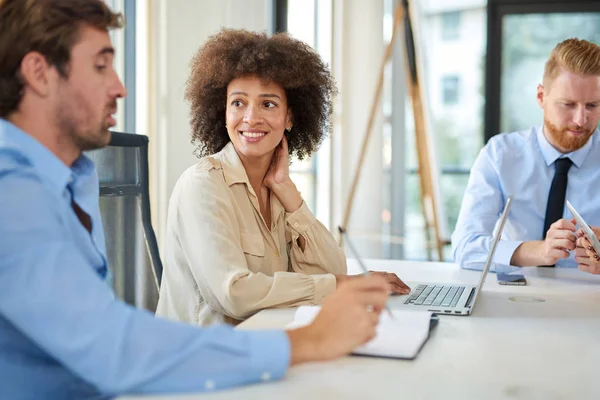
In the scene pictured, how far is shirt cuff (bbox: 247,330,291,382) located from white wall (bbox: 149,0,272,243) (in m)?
2.50

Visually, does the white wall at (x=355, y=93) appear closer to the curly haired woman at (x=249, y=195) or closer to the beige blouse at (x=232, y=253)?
the curly haired woman at (x=249, y=195)

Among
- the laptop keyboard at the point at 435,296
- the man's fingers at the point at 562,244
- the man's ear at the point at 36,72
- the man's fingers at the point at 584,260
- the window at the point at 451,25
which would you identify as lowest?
the laptop keyboard at the point at 435,296

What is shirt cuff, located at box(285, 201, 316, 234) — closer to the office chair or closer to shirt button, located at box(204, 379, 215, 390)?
the office chair

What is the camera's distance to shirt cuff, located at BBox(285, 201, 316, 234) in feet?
6.41

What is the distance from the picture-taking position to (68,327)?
2.82 ft

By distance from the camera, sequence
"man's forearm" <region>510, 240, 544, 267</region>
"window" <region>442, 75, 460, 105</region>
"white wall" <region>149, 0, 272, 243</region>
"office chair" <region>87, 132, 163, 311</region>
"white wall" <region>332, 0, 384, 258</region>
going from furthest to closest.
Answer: "window" <region>442, 75, 460, 105</region>
"white wall" <region>332, 0, 384, 258</region>
"white wall" <region>149, 0, 272, 243</region>
"man's forearm" <region>510, 240, 544, 267</region>
"office chair" <region>87, 132, 163, 311</region>

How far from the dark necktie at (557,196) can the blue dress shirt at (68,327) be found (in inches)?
64.7

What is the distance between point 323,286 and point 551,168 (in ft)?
3.96

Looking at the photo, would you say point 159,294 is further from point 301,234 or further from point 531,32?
point 531,32

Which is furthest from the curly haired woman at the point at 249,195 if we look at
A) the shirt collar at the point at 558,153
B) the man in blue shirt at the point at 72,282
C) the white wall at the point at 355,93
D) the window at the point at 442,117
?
the window at the point at 442,117

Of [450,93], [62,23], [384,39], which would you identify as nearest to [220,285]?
[62,23]

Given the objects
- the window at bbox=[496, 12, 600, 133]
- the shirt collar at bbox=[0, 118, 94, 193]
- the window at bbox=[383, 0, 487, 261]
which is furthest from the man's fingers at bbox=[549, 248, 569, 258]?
the window at bbox=[383, 0, 487, 261]

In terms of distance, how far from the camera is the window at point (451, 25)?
19.2 ft

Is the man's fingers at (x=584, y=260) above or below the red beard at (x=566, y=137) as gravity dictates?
below
